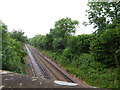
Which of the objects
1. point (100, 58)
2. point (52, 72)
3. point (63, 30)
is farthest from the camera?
point (63, 30)

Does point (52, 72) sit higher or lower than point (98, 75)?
lower

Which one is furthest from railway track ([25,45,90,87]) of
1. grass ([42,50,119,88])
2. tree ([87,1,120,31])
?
tree ([87,1,120,31])

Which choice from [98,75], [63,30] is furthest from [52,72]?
[63,30]

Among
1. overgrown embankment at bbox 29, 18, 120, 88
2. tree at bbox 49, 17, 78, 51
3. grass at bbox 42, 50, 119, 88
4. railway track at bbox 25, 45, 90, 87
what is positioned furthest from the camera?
tree at bbox 49, 17, 78, 51

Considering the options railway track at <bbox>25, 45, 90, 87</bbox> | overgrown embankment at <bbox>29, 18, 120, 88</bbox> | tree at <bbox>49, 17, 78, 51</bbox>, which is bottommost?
railway track at <bbox>25, 45, 90, 87</bbox>

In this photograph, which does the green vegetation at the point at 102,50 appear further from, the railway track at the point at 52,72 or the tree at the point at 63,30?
the tree at the point at 63,30

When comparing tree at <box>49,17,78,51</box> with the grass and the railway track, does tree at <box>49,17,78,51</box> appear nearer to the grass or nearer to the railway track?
the railway track

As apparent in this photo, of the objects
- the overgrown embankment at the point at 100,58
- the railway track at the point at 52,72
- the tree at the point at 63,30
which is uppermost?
the tree at the point at 63,30

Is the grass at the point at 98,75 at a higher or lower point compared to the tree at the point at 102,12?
lower

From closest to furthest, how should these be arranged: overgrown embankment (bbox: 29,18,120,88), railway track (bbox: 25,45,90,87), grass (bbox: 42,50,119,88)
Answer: grass (bbox: 42,50,119,88) → overgrown embankment (bbox: 29,18,120,88) → railway track (bbox: 25,45,90,87)

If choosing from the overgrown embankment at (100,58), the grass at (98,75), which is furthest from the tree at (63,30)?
the grass at (98,75)

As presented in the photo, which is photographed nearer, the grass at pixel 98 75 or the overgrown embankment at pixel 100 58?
the grass at pixel 98 75

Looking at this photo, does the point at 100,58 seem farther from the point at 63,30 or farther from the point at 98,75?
the point at 63,30

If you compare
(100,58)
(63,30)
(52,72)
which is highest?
(63,30)
